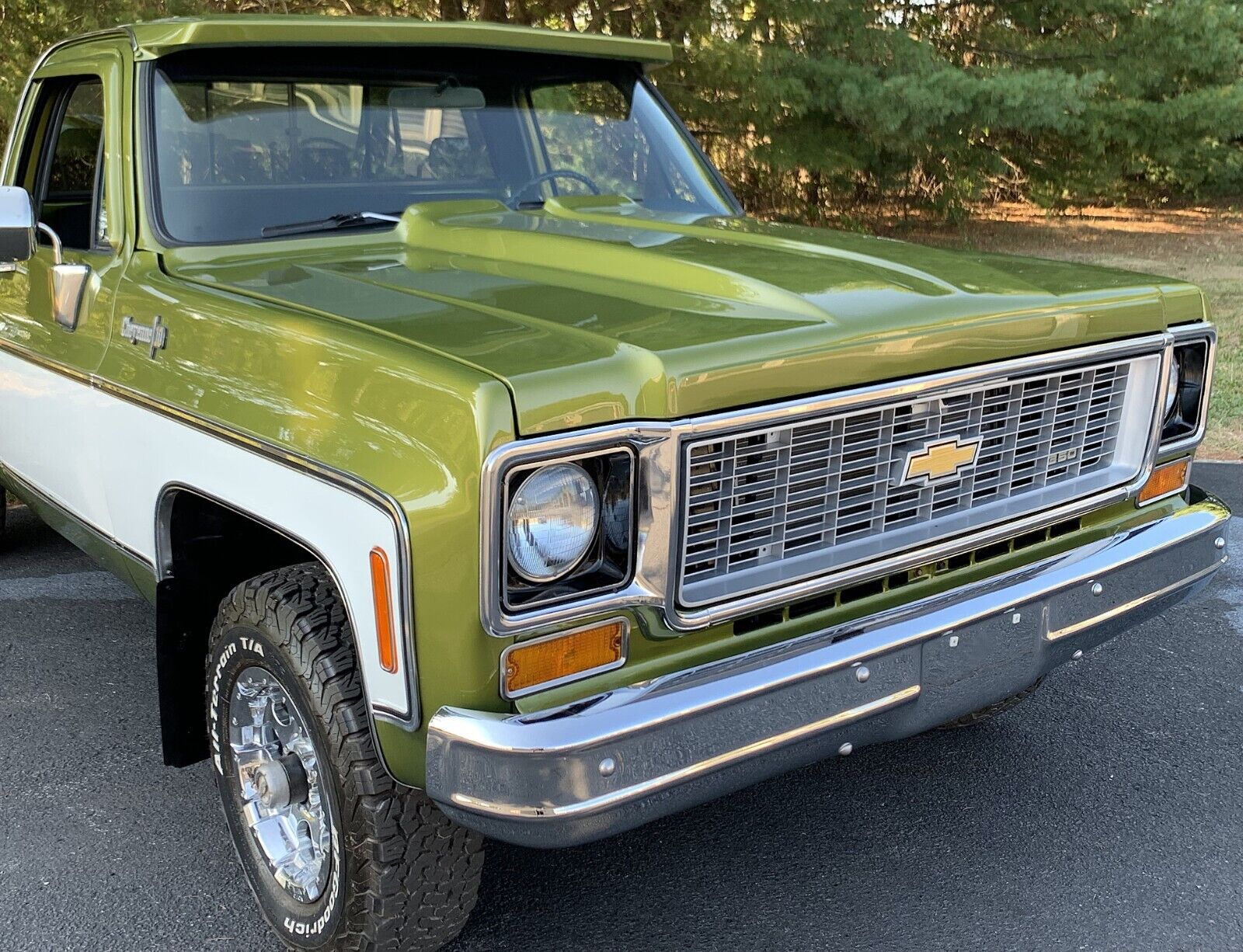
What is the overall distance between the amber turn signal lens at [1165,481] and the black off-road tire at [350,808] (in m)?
1.81

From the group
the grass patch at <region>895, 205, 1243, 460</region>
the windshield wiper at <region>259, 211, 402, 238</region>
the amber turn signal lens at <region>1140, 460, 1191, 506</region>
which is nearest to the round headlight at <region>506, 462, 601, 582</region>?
the windshield wiper at <region>259, 211, 402, 238</region>

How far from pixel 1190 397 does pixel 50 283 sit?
2.92 metres

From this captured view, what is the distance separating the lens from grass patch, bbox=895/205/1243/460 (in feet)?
33.9

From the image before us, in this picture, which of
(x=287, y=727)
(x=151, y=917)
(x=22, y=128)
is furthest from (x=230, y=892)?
(x=22, y=128)

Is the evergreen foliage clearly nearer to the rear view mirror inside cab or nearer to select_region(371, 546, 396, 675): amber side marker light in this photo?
the rear view mirror inside cab

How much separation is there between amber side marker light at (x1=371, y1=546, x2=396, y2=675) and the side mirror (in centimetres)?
150

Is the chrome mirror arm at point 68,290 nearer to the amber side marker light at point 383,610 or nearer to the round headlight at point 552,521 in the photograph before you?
the amber side marker light at point 383,610

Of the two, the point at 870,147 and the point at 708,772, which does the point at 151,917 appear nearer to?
the point at 708,772

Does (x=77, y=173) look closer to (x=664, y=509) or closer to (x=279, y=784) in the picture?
(x=279, y=784)

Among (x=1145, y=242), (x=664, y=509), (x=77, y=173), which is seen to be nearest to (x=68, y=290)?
(x=77, y=173)

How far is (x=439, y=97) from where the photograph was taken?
3553 mm

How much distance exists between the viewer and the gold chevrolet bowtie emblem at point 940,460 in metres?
2.45

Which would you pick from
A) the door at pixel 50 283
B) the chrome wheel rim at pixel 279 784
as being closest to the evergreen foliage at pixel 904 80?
the door at pixel 50 283

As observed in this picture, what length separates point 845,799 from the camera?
328 cm
